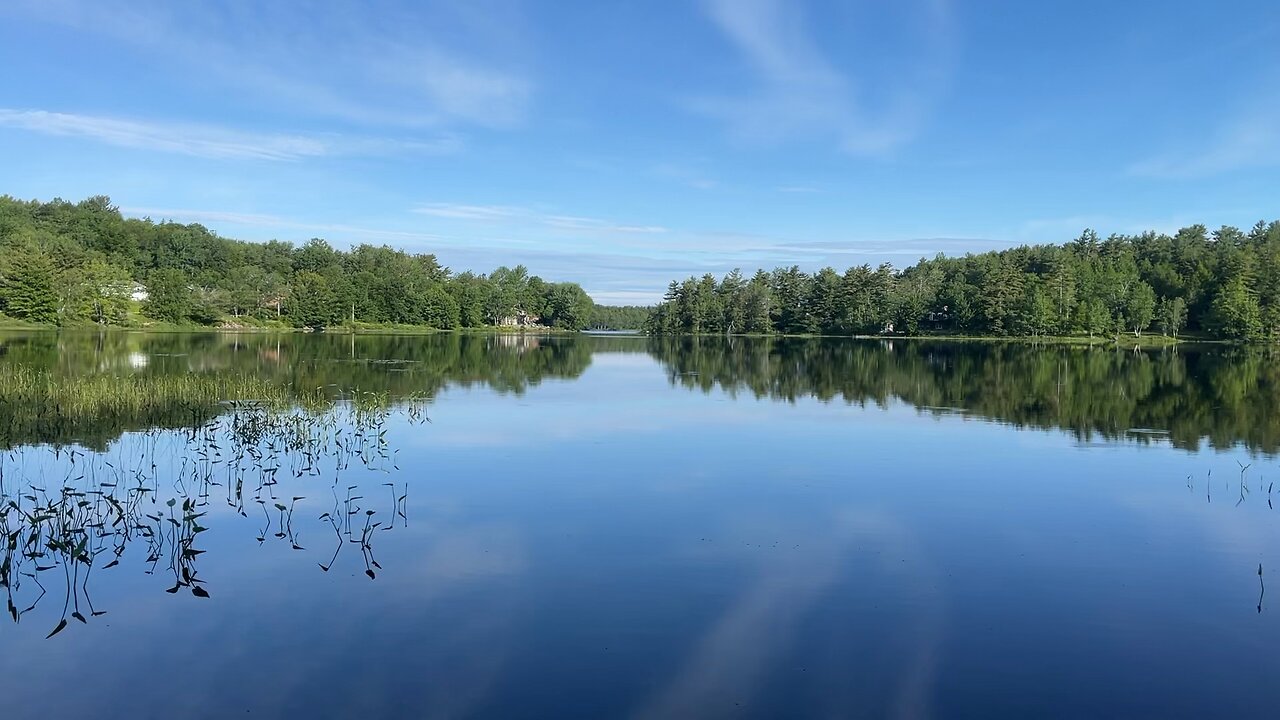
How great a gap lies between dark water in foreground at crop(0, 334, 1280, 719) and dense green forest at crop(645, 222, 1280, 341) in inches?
3098

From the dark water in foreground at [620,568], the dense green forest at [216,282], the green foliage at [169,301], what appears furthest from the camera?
the green foliage at [169,301]

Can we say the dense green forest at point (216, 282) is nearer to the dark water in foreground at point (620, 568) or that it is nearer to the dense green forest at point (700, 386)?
the dense green forest at point (700, 386)

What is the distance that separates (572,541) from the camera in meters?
9.04

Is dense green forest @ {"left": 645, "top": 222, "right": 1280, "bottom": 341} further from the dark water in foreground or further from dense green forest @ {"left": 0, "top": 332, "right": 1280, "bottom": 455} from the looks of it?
the dark water in foreground

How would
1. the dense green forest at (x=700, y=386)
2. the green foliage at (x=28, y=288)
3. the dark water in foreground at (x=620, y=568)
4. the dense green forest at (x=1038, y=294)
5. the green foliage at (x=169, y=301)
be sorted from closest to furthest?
the dark water in foreground at (x=620, y=568) < the dense green forest at (x=700, y=386) < the green foliage at (x=28, y=288) < the green foliage at (x=169, y=301) < the dense green forest at (x=1038, y=294)

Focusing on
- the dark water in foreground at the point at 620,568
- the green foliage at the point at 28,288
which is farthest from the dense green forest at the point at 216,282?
the dark water in foreground at the point at 620,568

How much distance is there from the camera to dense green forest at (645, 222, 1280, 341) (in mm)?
85312

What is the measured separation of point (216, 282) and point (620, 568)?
3638 inches

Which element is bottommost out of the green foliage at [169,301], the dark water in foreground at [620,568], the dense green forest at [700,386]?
the dark water in foreground at [620,568]

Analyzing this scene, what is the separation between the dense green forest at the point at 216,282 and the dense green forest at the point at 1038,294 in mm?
28631

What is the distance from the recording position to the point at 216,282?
87.9 metres

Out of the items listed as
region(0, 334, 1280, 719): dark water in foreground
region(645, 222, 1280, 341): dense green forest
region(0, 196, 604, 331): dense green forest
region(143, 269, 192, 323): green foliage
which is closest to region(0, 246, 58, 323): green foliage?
region(0, 196, 604, 331): dense green forest

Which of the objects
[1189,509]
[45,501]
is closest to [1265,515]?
[1189,509]

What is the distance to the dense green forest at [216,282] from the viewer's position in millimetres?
68875
